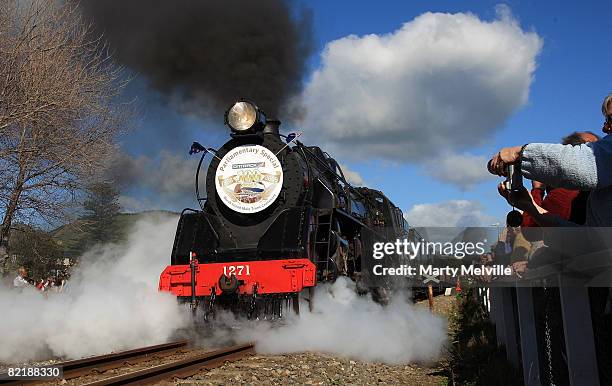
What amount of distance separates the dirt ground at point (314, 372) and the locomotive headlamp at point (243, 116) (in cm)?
346

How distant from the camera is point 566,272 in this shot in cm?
248

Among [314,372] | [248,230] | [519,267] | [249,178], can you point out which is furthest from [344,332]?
[519,267]

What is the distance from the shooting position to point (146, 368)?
534 centimetres

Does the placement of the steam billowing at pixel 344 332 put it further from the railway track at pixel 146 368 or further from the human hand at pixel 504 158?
the human hand at pixel 504 158

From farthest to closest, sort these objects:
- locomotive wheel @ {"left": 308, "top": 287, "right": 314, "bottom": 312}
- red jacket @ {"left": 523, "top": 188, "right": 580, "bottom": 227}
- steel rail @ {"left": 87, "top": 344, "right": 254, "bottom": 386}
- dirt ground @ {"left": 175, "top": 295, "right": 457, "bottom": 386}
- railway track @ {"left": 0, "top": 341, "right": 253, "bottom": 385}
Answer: locomotive wheel @ {"left": 308, "top": 287, "right": 314, "bottom": 312} < dirt ground @ {"left": 175, "top": 295, "right": 457, "bottom": 386} < railway track @ {"left": 0, "top": 341, "right": 253, "bottom": 385} < steel rail @ {"left": 87, "top": 344, "right": 254, "bottom": 386} < red jacket @ {"left": 523, "top": 188, "right": 580, "bottom": 227}

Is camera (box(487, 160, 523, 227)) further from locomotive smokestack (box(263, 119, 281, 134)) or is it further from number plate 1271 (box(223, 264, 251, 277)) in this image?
locomotive smokestack (box(263, 119, 281, 134))

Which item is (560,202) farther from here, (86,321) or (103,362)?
(86,321)

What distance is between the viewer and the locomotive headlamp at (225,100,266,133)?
842cm

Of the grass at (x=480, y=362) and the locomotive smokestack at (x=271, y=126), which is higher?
the locomotive smokestack at (x=271, y=126)

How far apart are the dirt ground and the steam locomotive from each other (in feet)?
3.97

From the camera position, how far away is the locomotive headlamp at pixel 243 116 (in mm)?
8422

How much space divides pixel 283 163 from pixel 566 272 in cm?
601

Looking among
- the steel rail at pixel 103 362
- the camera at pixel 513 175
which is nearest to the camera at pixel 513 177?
the camera at pixel 513 175

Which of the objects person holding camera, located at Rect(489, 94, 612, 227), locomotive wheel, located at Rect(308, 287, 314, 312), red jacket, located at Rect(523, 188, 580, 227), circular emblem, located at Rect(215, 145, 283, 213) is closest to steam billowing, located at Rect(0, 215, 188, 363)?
circular emblem, located at Rect(215, 145, 283, 213)
